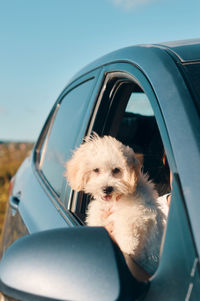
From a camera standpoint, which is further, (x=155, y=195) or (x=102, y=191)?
(x=102, y=191)

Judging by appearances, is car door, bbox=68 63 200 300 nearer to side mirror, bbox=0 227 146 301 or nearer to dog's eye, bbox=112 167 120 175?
side mirror, bbox=0 227 146 301

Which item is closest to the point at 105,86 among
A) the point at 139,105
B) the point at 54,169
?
the point at 139,105

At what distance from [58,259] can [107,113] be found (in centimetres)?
144

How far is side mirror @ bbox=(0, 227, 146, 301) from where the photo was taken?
1197mm

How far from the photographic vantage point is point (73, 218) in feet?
7.71

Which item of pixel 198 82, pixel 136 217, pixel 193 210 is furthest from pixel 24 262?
pixel 198 82

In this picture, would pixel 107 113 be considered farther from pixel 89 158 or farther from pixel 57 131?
pixel 57 131

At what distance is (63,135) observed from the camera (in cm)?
334

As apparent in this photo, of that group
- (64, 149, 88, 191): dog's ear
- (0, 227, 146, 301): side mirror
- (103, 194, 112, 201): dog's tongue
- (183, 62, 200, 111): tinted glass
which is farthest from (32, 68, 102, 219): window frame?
(183, 62, 200, 111): tinted glass

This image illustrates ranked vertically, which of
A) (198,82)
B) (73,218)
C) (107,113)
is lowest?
(73,218)

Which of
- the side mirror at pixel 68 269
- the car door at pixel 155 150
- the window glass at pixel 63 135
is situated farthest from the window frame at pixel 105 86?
the side mirror at pixel 68 269

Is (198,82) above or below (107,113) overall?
above

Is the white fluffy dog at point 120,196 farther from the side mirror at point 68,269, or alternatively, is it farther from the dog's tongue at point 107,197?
the side mirror at point 68,269

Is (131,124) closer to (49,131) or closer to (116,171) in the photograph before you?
(116,171)
